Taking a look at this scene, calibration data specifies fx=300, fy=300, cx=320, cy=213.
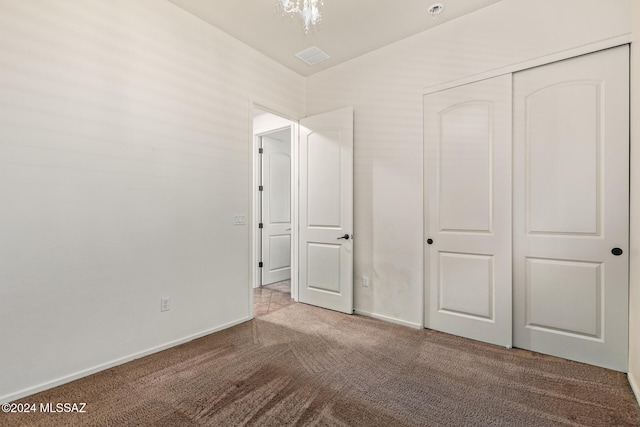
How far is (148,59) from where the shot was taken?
7.79 feet

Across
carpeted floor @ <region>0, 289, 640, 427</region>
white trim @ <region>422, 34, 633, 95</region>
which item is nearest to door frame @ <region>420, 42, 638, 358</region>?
white trim @ <region>422, 34, 633, 95</region>

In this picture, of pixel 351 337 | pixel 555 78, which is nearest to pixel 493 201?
pixel 555 78

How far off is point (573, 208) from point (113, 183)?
336cm

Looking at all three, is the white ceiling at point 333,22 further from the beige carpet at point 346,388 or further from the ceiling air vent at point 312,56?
the beige carpet at point 346,388

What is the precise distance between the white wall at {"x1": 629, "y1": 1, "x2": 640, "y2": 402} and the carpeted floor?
0.18 metres

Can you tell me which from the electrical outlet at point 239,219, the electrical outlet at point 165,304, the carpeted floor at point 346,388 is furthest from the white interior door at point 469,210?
the electrical outlet at point 165,304

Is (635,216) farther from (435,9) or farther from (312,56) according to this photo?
(312,56)

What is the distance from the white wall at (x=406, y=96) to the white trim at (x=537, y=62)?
0.05 feet

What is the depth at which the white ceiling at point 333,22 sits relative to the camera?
250cm

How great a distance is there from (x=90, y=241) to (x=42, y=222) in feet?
0.92

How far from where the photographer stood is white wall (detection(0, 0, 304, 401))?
71.6 inches

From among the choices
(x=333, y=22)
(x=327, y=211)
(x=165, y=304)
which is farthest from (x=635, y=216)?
(x=165, y=304)

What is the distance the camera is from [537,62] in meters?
2.31

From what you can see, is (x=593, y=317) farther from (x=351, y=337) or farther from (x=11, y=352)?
(x=11, y=352)
